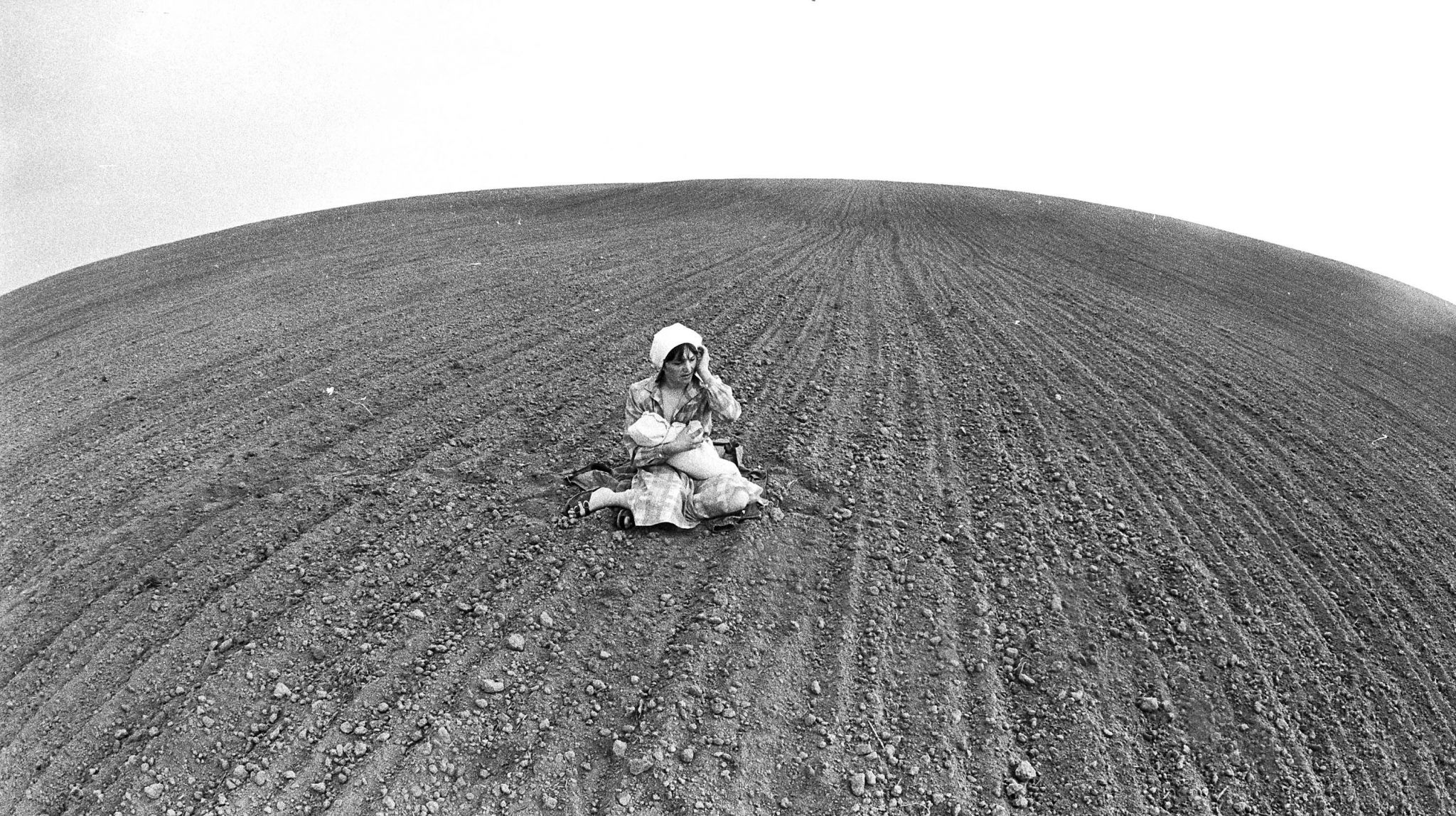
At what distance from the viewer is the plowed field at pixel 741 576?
3.08 m

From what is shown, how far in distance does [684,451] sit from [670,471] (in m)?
0.18

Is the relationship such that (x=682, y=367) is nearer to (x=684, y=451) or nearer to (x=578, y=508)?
(x=684, y=451)

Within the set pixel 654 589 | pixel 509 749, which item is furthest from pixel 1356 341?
pixel 509 749

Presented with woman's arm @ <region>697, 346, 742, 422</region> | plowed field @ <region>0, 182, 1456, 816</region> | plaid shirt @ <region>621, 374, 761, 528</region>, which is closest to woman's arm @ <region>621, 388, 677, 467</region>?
plaid shirt @ <region>621, 374, 761, 528</region>

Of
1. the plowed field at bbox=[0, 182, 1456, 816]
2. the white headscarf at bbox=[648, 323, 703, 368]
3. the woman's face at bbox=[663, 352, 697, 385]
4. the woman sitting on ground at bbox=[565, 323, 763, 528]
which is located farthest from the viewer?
the woman sitting on ground at bbox=[565, 323, 763, 528]

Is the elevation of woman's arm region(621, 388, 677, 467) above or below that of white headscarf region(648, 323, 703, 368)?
below

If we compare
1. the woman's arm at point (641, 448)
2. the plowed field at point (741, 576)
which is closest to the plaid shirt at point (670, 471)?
the woman's arm at point (641, 448)

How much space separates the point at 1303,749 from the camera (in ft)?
10.8

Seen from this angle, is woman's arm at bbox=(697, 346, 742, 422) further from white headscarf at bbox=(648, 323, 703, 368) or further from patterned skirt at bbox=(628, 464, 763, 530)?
patterned skirt at bbox=(628, 464, 763, 530)

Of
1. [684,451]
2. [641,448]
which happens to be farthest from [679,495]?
[641,448]

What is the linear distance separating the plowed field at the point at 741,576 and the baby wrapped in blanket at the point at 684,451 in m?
0.40

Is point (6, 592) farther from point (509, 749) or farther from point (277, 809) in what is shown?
point (509, 749)

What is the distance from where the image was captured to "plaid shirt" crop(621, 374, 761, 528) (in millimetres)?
4312

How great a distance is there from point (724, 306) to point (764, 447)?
3742mm
